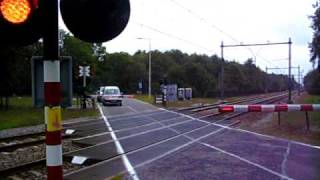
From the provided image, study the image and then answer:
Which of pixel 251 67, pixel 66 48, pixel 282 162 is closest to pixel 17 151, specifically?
pixel 282 162

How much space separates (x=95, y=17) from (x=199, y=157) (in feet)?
34.4

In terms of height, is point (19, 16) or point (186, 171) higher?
point (19, 16)

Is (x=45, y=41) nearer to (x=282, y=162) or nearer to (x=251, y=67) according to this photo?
(x=282, y=162)

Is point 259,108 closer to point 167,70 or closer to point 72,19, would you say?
point 72,19

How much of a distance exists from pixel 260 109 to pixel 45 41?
19593 mm

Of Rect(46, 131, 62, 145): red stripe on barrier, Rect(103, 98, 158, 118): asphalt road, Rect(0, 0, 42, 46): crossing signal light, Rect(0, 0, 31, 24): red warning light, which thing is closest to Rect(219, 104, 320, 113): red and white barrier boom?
Rect(103, 98, 158, 118): asphalt road

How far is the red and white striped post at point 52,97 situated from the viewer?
15.7 feet

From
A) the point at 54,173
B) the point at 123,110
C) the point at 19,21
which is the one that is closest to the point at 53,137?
the point at 54,173

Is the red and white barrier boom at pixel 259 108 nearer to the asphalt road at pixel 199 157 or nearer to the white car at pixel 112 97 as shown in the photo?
the asphalt road at pixel 199 157

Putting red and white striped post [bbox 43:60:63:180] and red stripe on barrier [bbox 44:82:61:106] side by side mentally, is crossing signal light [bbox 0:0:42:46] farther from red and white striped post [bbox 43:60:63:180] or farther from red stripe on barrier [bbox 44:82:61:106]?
red stripe on barrier [bbox 44:82:61:106]

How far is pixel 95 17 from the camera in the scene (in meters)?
4.85

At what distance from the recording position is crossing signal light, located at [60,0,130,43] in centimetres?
482

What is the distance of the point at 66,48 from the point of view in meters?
116

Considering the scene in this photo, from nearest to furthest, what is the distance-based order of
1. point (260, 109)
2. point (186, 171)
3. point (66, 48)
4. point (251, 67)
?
1. point (186, 171)
2. point (260, 109)
3. point (66, 48)
4. point (251, 67)
